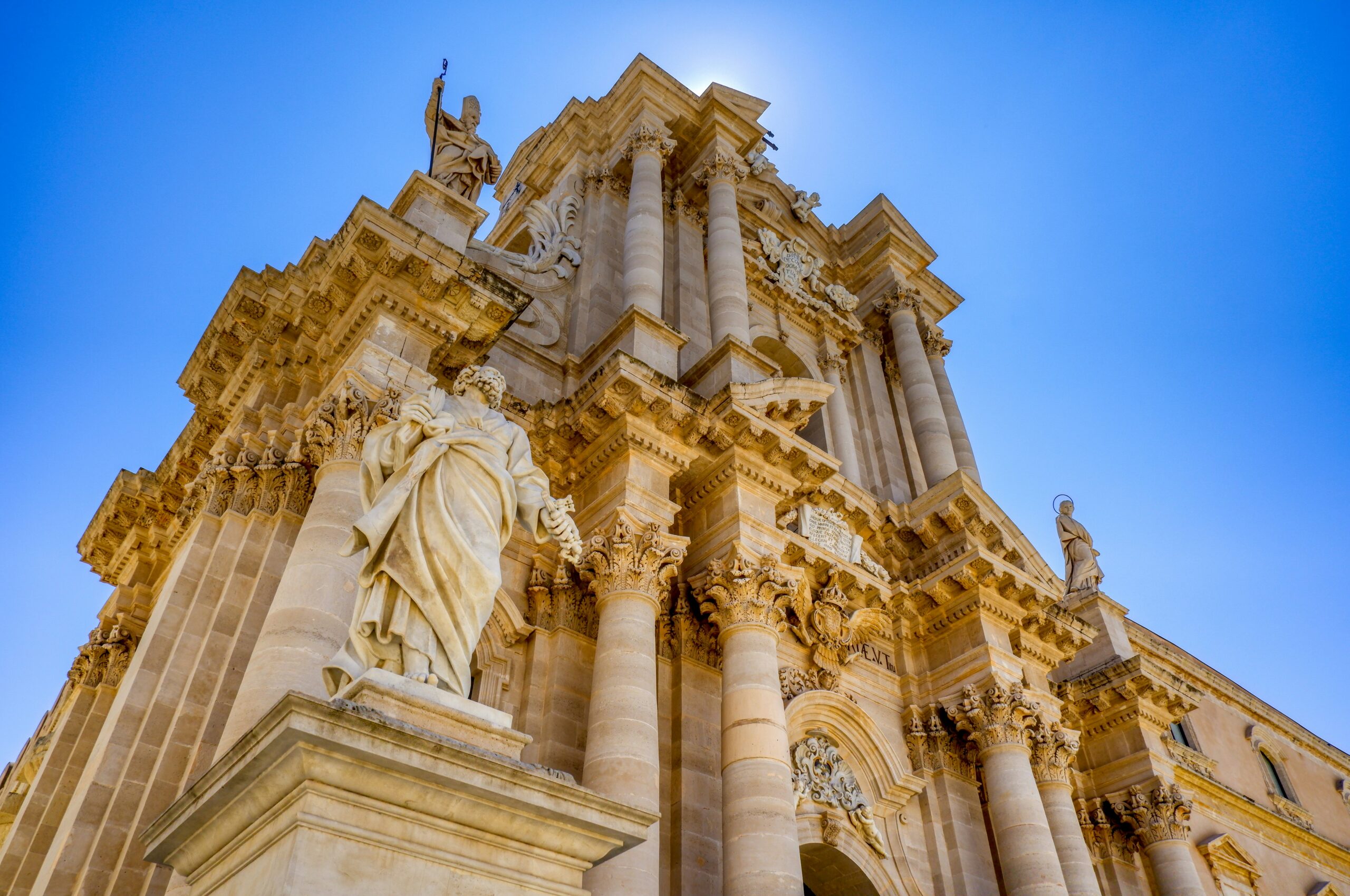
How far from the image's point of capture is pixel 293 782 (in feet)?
14.4

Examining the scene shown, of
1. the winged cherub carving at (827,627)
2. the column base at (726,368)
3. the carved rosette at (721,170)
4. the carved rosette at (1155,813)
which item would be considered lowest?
the carved rosette at (1155,813)

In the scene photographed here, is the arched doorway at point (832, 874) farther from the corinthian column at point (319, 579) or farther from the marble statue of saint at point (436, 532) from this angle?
the marble statue of saint at point (436, 532)

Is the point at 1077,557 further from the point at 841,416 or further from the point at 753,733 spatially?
the point at 753,733

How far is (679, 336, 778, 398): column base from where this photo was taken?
552 inches

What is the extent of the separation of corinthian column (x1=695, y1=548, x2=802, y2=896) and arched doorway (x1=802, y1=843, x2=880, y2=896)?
2.26 metres

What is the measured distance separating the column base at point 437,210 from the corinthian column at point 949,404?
10588mm

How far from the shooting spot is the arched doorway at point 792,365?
Answer: 63.6ft

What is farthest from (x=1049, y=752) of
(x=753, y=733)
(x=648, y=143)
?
(x=648, y=143)

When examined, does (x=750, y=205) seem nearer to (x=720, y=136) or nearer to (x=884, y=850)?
(x=720, y=136)

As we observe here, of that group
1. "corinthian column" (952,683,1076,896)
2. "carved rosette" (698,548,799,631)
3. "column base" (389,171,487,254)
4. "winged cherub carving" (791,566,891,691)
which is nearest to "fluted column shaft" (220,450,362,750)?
"column base" (389,171,487,254)

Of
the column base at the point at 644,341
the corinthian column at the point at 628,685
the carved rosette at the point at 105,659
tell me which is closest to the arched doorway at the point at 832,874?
the corinthian column at the point at 628,685

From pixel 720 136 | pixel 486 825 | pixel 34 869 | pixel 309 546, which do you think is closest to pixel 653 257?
pixel 720 136

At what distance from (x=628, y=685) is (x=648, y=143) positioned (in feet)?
38.2

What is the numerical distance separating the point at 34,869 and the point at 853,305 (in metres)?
17.8
